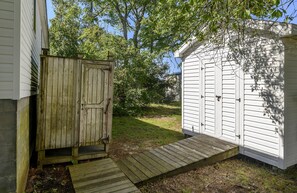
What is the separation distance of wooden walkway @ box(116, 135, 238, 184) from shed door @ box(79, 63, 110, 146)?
29.8 inches

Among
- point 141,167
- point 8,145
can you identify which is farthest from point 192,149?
point 8,145

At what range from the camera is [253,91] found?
4.41 metres

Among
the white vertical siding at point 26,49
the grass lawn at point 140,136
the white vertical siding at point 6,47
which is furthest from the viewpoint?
Answer: the grass lawn at point 140,136

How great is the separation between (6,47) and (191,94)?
4.68 meters

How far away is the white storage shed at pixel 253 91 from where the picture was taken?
3.94 meters

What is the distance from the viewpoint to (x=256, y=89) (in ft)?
14.3

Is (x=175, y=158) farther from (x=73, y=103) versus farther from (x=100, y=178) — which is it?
(x=73, y=103)

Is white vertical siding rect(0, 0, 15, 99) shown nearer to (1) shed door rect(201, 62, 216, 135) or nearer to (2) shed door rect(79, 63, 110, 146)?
(2) shed door rect(79, 63, 110, 146)

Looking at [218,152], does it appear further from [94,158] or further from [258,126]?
[94,158]

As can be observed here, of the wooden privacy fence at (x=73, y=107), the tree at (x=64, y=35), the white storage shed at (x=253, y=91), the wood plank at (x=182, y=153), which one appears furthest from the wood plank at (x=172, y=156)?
the tree at (x=64, y=35)

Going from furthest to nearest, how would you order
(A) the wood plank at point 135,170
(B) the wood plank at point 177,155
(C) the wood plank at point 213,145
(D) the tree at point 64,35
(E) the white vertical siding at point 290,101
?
1. (D) the tree at point 64,35
2. (C) the wood plank at point 213,145
3. (B) the wood plank at point 177,155
4. (E) the white vertical siding at point 290,101
5. (A) the wood plank at point 135,170

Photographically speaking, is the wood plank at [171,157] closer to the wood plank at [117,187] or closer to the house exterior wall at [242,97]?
the wood plank at [117,187]

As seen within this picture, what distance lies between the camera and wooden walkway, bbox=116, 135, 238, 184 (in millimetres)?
3720

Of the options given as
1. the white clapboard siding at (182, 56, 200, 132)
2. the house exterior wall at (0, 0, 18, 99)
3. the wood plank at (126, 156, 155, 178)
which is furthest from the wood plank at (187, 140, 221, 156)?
the house exterior wall at (0, 0, 18, 99)
